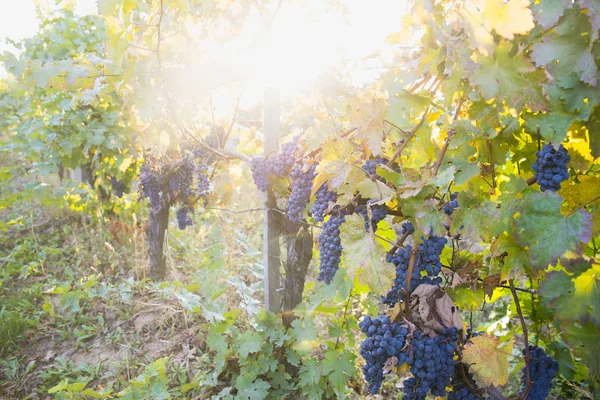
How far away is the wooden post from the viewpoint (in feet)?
7.54

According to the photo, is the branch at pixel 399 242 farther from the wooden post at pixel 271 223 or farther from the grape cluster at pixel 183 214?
the grape cluster at pixel 183 214

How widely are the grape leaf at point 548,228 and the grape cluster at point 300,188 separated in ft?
2.70

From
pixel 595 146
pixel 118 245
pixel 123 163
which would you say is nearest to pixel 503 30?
pixel 595 146

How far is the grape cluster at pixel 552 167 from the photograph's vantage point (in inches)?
42.8

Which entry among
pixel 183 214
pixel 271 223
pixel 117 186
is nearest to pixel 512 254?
pixel 271 223

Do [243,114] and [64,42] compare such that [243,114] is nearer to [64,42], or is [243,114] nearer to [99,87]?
[64,42]

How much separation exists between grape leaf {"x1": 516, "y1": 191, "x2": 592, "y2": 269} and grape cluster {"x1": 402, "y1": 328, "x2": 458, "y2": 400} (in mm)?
385

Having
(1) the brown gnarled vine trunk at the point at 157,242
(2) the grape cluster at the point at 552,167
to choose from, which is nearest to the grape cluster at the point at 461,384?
(2) the grape cluster at the point at 552,167

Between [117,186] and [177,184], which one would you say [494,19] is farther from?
[117,186]

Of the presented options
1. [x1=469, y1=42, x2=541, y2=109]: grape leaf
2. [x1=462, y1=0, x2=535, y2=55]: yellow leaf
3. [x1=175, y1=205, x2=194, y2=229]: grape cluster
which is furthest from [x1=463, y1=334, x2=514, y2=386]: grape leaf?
[x1=175, y1=205, x2=194, y2=229]: grape cluster

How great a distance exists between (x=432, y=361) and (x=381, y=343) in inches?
6.5

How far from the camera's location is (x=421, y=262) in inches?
→ 52.5

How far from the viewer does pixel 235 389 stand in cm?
259

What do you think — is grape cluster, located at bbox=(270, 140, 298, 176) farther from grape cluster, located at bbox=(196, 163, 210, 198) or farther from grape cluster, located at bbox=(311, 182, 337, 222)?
grape cluster, located at bbox=(196, 163, 210, 198)
